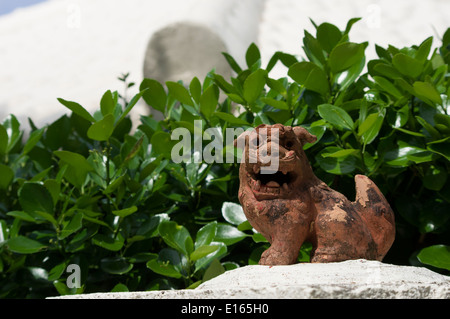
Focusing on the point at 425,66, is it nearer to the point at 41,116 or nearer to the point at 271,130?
the point at 271,130

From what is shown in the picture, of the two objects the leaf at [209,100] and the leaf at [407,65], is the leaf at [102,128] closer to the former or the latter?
the leaf at [209,100]

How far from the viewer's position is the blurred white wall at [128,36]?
9.07ft

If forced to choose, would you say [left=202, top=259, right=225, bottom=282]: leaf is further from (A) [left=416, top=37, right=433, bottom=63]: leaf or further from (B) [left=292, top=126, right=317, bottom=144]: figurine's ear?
(A) [left=416, top=37, right=433, bottom=63]: leaf

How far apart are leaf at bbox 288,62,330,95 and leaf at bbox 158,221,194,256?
515 mm

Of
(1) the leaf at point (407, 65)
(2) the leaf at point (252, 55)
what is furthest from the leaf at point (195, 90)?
(1) the leaf at point (407, 65)

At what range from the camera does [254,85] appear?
154cm

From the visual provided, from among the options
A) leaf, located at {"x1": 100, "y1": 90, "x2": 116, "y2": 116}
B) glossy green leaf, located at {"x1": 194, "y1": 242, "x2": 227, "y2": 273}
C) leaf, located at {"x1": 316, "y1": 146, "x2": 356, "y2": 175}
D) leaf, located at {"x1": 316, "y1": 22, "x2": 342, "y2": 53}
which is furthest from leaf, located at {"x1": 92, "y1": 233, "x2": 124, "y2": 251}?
leaf, located at {"x1": 316, "y1": 22, "x2": 342, "y2": 53}

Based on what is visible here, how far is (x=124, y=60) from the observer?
2971 millimetres

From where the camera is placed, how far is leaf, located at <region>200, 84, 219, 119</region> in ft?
5.22

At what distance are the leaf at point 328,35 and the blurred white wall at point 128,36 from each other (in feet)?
2.97

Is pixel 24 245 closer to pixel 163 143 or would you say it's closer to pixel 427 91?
pixel 163 143

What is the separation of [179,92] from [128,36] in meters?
1.58

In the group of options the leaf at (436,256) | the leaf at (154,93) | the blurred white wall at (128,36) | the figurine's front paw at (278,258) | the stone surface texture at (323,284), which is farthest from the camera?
the blurred white wall at (128,36)

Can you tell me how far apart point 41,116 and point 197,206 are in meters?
1.42
